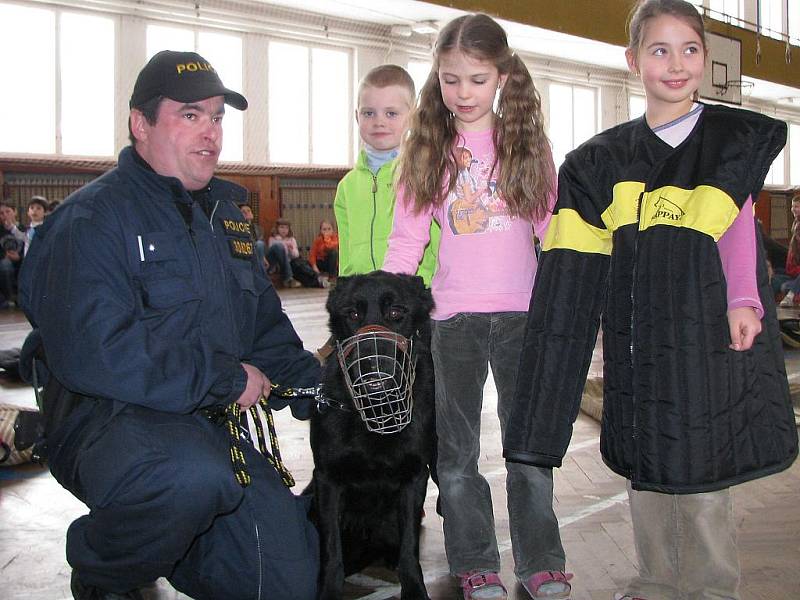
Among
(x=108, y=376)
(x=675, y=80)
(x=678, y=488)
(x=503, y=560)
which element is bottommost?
(x=503, y=560)

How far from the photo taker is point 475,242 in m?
2.64

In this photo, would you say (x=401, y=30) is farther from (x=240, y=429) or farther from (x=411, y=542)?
(x=411, y=542)

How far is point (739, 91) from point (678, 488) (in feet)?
55.2

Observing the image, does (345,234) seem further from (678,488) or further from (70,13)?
(70,13)

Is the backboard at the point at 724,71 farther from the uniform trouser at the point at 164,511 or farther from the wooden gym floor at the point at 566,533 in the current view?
the uniform trouser at the point at 164,511

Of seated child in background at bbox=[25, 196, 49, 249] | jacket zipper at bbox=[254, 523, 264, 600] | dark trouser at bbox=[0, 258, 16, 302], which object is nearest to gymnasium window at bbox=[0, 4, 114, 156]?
seated child in background at bbox=[25, 196, 49, 249]

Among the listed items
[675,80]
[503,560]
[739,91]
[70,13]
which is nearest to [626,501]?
[503,560]

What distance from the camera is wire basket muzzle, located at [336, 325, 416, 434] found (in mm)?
2250

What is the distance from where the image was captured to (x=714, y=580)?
7.38 feet

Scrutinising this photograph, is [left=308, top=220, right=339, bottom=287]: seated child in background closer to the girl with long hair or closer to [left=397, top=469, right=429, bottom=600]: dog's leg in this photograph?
the girl with long hair

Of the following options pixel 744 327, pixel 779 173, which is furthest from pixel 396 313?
pixel 779 173

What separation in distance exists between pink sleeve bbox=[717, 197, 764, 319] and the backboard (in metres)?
13.7

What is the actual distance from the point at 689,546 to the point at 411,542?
79cm

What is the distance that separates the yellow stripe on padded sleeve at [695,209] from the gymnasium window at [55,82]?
510 inches
